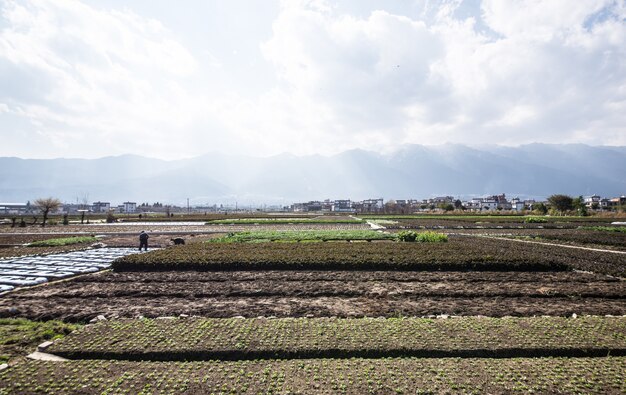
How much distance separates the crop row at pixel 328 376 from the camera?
499cm

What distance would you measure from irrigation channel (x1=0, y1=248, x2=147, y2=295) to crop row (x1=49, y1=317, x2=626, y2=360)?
7.91m

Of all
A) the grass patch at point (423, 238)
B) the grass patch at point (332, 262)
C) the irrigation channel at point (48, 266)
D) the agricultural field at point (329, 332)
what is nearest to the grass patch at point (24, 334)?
the agricultural field at point (329, 332)

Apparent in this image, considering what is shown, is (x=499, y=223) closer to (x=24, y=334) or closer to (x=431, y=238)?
(x=431, y=238)

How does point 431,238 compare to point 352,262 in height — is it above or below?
above

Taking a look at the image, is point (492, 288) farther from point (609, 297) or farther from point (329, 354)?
point (329, 354)

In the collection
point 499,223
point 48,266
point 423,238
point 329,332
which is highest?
point 423,238

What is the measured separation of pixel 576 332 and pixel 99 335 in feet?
34.1

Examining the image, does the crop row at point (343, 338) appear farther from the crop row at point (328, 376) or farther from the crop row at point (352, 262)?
the crop row at point (352, 262)

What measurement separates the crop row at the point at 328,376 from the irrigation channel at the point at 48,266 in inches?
346

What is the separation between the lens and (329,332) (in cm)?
698

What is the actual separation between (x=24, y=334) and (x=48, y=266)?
1035 cm

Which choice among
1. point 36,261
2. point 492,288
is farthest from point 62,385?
point 36,261

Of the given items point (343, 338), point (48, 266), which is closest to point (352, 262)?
point (343, 338)

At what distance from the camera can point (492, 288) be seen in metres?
11.2
